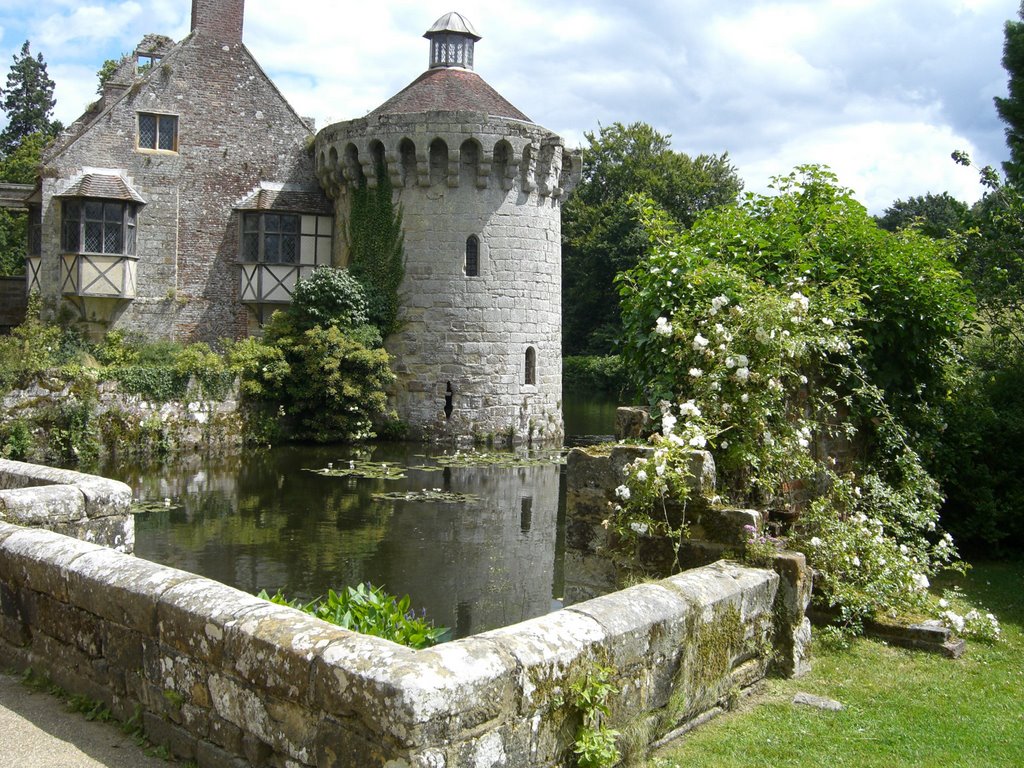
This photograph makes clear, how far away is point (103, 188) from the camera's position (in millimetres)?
21344

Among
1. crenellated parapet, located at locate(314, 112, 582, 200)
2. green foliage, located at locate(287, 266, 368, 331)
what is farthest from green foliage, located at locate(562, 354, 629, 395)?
green foliage, located at locate(287, 266, 368, 331)

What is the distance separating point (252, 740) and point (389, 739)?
2.55 ft

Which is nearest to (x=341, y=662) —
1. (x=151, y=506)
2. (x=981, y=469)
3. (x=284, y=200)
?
(x=981, y=469)

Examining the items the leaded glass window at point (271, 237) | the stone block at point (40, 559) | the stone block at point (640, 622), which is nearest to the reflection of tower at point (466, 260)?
the leaded glass window at point (271, 237)

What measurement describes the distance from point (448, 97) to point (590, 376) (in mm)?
16731

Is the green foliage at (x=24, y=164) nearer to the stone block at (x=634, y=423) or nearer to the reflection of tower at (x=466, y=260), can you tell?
the reflection of tower at (x=466, y=260)

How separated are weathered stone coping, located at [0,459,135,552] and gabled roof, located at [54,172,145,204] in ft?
54.4

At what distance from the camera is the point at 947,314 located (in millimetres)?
6938

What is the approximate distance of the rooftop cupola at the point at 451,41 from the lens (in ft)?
78.3

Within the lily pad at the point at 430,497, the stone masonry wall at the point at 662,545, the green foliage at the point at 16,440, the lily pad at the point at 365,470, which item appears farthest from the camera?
the lily pad at the point at 365,470

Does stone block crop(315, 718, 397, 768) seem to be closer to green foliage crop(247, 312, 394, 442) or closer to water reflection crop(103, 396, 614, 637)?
water reflection crop(103, 396, 614, 637)

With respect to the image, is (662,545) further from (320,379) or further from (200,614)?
(320,379)

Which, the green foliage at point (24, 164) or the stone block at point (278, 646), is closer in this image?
the stone block at point (278, 646)

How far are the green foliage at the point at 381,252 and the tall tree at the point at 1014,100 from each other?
42.4 feet
